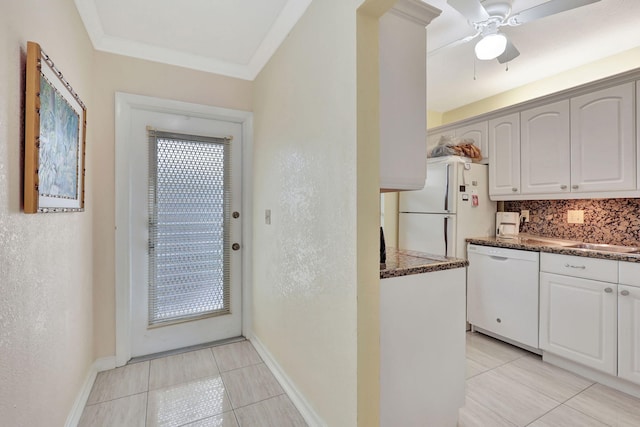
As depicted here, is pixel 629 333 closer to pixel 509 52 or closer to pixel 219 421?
pixel 509 52

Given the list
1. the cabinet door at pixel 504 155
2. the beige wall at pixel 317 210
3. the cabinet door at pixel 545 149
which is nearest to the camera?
the beige wall at pixel 317 210

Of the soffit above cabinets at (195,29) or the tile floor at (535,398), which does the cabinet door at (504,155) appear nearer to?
the tile floor at (535,398)

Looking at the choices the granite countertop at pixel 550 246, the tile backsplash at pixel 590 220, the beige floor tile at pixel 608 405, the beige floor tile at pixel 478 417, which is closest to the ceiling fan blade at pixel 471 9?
the granite countertop at pixel 550 246

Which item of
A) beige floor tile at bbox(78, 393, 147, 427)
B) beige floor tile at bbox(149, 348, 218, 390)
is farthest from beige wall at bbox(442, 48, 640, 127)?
beige floor tile at bbox(78, 393, 147, 427)

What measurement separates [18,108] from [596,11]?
3247mm

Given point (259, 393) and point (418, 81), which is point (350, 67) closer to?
point (418, 81)

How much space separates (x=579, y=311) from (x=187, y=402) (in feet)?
9.27

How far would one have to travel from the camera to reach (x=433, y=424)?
152 cm

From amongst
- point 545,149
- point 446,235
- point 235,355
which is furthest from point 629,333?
point 235,355

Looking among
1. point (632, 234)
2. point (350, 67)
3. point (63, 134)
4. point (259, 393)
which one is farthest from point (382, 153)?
point (632, 234)

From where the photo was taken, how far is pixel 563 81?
285 cm

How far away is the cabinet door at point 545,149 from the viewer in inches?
98.8

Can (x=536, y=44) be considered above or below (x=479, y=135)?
above

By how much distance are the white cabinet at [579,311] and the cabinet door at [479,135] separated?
126cm
